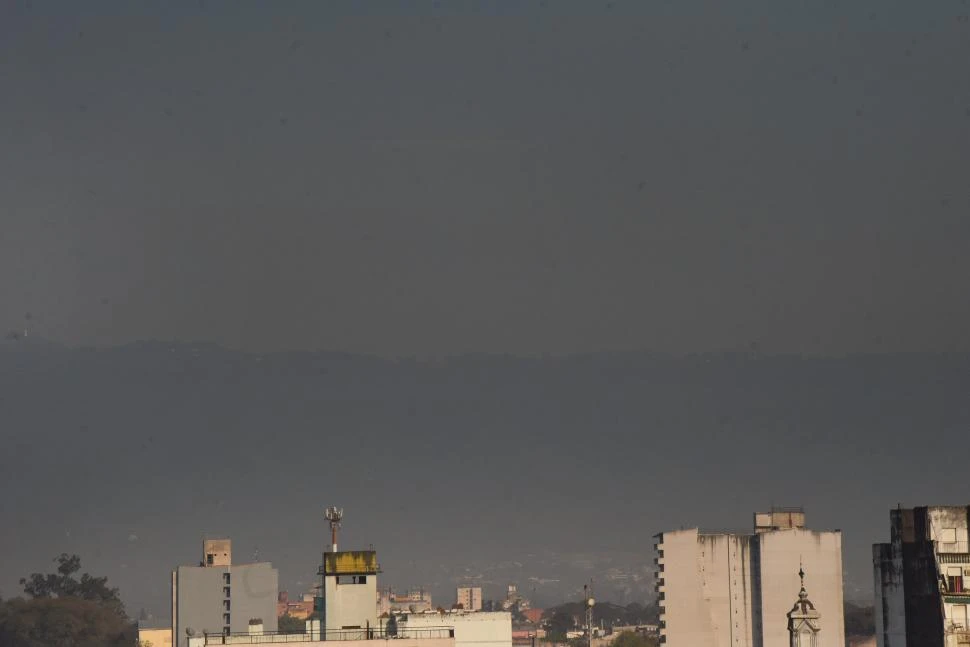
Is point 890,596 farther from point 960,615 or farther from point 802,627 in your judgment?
point 802,627

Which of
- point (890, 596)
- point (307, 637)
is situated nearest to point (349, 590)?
point (307, 637)

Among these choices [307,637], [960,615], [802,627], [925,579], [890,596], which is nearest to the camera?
[802,627]

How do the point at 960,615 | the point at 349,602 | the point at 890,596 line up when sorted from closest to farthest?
1. the point at 960,615
2. the point at 890,596
3. the point at 349,602

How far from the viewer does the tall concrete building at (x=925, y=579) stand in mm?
164375

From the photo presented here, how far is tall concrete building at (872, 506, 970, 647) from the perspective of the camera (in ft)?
539

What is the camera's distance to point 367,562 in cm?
19075

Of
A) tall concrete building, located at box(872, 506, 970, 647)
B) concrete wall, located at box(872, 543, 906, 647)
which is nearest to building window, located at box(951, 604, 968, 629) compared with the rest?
tall concrete building, located at box(872, 506, 970, 647)

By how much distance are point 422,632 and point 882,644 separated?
129 ft

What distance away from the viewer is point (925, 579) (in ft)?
554

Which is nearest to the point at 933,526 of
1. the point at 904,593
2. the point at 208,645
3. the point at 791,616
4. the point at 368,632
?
the point at 904,593

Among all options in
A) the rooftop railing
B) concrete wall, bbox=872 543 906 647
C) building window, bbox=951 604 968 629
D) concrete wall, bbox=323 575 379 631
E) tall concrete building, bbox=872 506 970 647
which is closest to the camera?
the rooftop railing

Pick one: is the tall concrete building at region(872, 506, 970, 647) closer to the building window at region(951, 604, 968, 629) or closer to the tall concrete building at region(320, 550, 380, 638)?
the building window at region(951, 604, 968, 629)

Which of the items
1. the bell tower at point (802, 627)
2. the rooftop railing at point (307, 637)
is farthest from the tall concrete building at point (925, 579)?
the rooftop railing at point (307, 637)

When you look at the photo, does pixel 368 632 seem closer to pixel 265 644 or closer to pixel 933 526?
pixel 265 644
